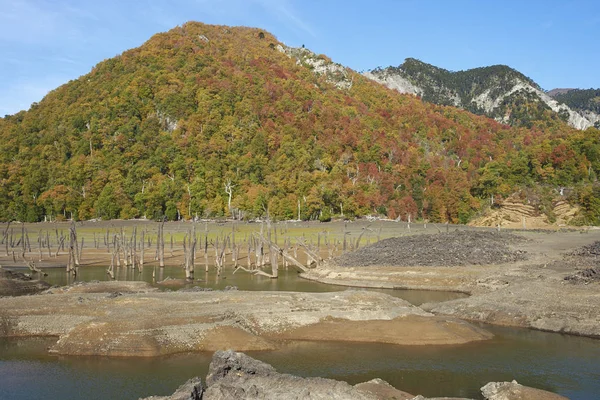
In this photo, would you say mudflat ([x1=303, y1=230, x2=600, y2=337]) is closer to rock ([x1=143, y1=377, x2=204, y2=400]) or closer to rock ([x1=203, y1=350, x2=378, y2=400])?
rock ([x1=203, y1=350, x2=378, y2=400])

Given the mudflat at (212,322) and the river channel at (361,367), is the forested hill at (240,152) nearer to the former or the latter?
the mudflat at (212,322)

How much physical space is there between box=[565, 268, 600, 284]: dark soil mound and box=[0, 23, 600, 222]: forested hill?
68153 mm

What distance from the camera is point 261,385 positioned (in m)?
16.2

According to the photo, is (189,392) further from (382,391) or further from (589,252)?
(589,252)

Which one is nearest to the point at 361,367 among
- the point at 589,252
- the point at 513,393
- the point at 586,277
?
the point at 513,393

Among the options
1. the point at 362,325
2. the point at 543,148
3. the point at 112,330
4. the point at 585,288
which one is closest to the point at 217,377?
the point at 112,330

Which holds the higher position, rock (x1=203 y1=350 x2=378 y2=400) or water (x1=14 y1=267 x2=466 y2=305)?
rock (x1=203 y1=350 x2=378 y2=400)

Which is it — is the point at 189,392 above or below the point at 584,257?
below

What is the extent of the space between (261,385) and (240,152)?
120 metres

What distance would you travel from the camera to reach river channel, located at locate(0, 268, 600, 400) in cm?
1931

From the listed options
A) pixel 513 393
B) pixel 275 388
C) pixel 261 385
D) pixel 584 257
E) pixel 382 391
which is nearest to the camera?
pixel 275 388

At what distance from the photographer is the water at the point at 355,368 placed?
1928 cm

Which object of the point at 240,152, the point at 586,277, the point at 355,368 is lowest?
the point at 355,368

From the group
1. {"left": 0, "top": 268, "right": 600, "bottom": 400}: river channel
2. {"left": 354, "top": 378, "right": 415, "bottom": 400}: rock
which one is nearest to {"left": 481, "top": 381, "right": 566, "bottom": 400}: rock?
{"left": 0, "top": 268, "right": 600, "bottom": 400}: river channel
